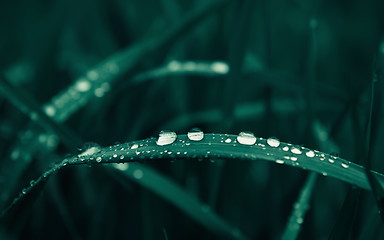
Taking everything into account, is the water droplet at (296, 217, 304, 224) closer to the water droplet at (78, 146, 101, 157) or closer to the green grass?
the green grass

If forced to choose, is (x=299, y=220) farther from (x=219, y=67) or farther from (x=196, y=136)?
(x=219, y=67)

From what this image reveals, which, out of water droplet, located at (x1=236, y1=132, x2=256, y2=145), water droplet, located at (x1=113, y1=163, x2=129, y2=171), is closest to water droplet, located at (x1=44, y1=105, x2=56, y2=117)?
water droplet, located at (x1=113, y1=163, x2=129, y2=171)

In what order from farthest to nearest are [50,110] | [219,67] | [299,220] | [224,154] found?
[219,67] → [50,110] → [299,220] → [224,154]

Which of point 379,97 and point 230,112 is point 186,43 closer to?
point 230,112

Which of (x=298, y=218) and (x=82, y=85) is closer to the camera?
(x=298, y=218)

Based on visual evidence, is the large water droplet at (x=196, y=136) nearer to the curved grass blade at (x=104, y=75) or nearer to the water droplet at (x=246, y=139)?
the water droplet at (x=246, y=139)

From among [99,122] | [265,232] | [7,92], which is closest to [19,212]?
[7,92]

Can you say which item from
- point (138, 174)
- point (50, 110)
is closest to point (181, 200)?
point (138, 174)

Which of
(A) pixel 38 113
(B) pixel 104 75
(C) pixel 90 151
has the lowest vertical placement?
(C) pixel 90 151

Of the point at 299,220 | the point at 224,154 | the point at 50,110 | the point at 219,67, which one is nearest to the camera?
the point at 224,154
